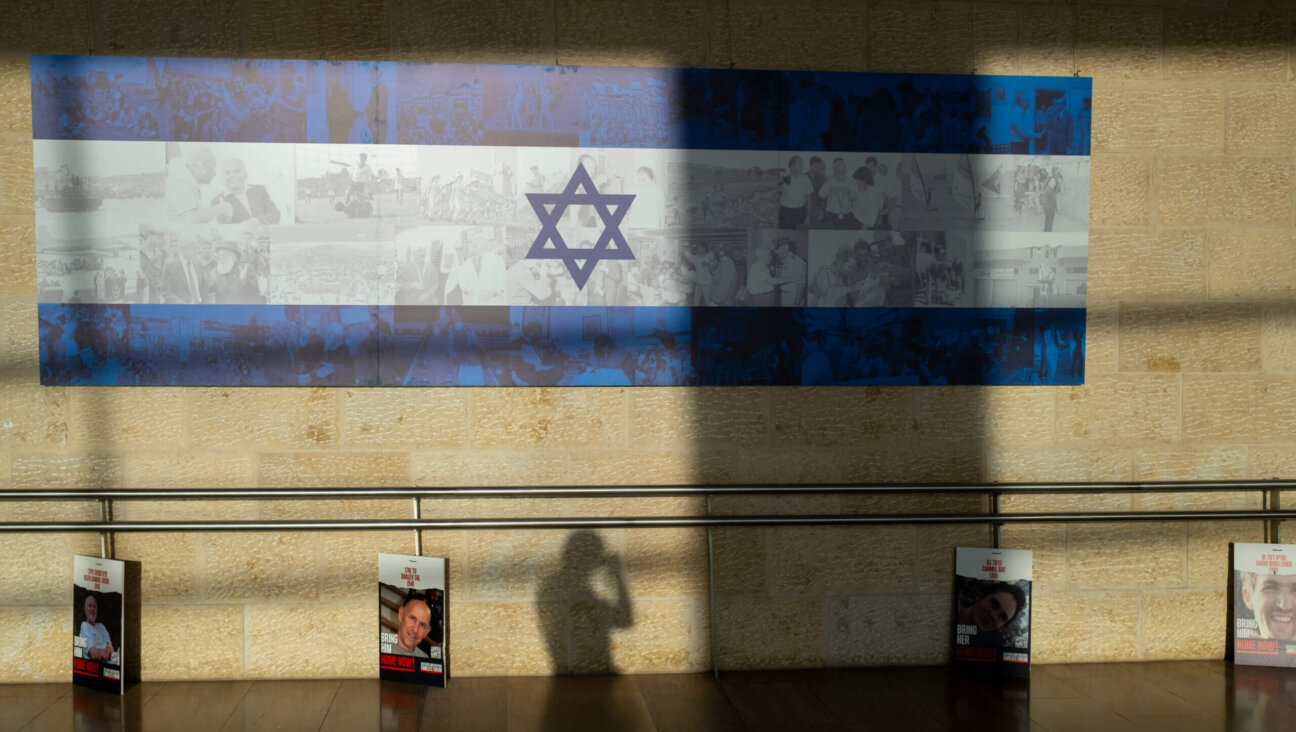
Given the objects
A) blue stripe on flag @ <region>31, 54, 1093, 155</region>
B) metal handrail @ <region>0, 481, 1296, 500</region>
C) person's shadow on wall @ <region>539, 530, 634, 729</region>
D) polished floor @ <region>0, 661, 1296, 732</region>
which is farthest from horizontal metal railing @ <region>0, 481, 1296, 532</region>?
blue stripe on flag @ <region>31, 54, 1093, 155</region>

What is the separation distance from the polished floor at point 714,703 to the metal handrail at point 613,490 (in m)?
0.66

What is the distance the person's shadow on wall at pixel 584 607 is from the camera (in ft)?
11.8

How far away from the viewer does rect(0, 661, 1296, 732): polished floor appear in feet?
10.2

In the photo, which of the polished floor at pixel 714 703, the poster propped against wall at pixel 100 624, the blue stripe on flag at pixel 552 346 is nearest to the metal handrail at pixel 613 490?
the poster propped against wall at pixel 100 624

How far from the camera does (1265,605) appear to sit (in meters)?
3.74

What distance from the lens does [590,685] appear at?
3.49 metres

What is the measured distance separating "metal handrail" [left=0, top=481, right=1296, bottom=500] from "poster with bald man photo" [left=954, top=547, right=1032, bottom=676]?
10.3 inches

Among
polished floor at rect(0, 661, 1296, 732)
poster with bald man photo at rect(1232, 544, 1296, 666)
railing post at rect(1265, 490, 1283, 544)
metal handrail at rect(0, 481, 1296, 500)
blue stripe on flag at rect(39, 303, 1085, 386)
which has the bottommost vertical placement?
polished floor at rect(0, 661, 1296, 732)

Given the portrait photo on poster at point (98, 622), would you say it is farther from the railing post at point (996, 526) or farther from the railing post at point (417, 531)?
the railing post at point (996, 526)

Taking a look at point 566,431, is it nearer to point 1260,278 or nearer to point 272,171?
point 272,171

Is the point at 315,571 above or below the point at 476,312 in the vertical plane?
below

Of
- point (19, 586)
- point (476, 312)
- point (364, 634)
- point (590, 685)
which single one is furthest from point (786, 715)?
point (19, 586)

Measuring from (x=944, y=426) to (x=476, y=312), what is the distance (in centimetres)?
179

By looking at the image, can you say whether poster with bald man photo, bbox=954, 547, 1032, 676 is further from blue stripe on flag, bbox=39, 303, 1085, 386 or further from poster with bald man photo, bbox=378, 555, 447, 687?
poster with bald man photo, bbox=378, 555, 447, 687
